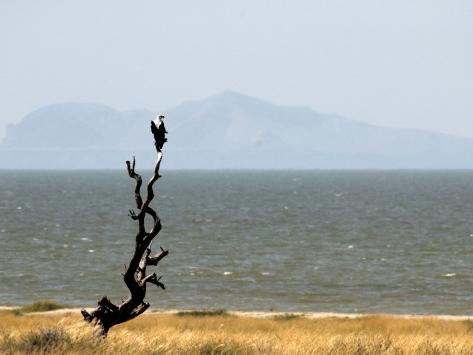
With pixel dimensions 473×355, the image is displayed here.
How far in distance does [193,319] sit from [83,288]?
47.7 feet

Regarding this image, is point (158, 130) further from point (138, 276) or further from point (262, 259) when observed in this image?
point (262, 259)

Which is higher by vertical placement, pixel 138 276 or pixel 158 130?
pixel 158 130

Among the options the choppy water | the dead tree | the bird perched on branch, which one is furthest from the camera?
the choppy water

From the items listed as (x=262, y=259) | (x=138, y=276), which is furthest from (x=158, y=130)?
(x=262, y=259)

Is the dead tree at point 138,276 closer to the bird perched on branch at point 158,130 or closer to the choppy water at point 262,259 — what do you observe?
the bird perched on branch at point 158,130

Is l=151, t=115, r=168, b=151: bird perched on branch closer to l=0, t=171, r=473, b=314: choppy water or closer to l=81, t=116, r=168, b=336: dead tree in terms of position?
l=81, t=116, r=168, b=336: dead tree

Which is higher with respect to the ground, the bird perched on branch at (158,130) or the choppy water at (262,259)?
the bird perched on branch at (158,130)

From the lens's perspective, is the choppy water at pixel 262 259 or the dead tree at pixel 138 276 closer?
the dead tree at pixel 138 276

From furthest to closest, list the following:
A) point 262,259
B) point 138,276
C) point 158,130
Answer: point 262,259
point 138,276
point 158,130

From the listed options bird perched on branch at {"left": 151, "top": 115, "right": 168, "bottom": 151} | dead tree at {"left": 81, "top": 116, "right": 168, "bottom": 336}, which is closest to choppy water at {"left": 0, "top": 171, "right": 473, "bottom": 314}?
dead tree at {"left": 81, "top": 116, "right": 168, "bottom": 336}

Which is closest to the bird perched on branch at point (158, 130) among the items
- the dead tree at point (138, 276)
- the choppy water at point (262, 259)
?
the dead tree at point (138, 276)

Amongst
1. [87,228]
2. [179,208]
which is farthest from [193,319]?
[179,208]

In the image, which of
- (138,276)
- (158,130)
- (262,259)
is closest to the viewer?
(158,130)

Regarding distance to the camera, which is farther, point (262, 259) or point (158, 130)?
point (262, 259)
